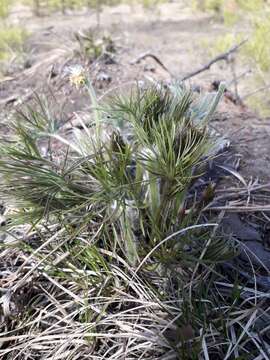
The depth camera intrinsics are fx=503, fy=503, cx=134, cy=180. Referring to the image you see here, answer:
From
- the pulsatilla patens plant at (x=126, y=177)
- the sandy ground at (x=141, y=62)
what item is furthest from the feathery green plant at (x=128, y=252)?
the sandy ground at (x=141, y=62)

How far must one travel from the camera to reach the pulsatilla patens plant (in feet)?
6.13

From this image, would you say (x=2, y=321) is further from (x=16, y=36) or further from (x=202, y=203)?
(x=16, y=36)

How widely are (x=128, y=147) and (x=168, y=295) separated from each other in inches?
23.9

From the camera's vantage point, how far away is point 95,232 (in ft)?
7.06

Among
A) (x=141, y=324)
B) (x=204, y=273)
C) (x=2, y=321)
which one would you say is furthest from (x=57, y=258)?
(x=204, y=273)

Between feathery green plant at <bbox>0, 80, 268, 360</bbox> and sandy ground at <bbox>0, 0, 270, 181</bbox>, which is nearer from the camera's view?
feathery green plant at <bbox>0, 80, 268, 360</bbox>

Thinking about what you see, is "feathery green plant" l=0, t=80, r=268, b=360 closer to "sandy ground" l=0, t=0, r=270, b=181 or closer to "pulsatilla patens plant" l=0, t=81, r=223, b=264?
"pulsatilla patens plant" l=0, t=81, r=223, b=264

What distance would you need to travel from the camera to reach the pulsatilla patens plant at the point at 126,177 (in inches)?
73.5

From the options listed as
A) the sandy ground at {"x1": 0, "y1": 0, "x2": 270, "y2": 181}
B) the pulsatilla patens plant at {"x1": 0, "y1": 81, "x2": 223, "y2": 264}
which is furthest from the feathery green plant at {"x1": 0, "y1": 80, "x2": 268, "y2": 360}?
the sandy ground at {"x1": 0, "y1": 0, "x2": 270, "y2": 181}

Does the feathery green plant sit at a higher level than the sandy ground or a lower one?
higher

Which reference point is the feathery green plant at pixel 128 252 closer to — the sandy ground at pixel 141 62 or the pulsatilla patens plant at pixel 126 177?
the pulsatilla patens plant at pixel 126 177

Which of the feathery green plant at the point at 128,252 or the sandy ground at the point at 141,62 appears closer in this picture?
the feathery green plant at the point at 128,252

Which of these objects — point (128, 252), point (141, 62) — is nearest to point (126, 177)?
point (128, 252)

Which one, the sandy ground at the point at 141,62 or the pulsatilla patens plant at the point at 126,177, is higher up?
the pulsatilla patens plant at the point at 126,177
